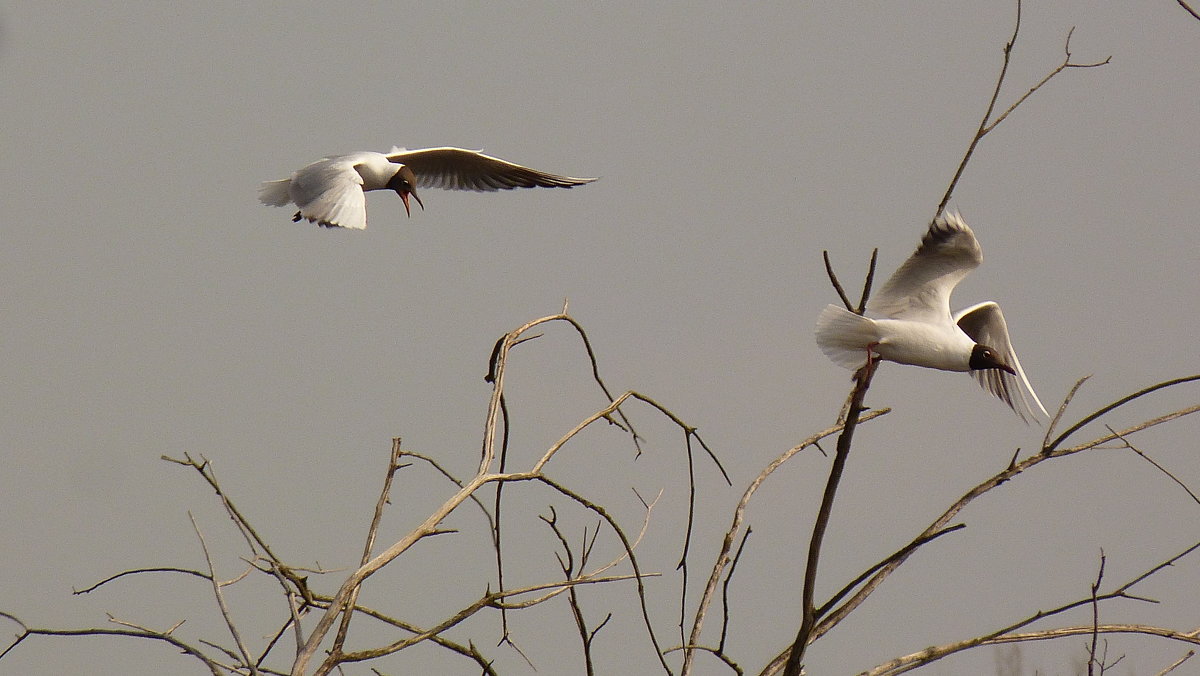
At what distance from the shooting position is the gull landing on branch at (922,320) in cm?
333

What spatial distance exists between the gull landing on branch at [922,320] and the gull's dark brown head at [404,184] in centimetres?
276

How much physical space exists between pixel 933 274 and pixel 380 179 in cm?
268

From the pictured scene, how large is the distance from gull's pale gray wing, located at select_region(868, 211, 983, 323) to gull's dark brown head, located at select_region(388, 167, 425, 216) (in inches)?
109

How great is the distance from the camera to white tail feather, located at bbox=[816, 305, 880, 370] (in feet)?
10.8

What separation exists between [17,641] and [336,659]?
0.42 metres

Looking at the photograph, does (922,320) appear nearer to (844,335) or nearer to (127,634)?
(844,335)

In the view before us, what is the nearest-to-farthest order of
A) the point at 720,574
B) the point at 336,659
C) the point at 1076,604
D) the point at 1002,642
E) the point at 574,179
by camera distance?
1. the point at 336,659
2. the point at 1076,604
3. the point at 1002,642
4. the point at 720,574
5. the point at 574,179

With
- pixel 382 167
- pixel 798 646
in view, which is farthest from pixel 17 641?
pixel 382 167

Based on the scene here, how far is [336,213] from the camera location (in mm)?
4121

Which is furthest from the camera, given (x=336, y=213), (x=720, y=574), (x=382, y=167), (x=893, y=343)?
(x=382, y=167)

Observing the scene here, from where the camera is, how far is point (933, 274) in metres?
3.55

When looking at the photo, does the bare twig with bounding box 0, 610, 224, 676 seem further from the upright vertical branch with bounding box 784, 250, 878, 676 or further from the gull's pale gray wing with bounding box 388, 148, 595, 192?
the gull's pale gray wing with bounding box 388, 148, 595, 192

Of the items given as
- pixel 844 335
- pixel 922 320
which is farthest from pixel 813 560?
pixel 922 320

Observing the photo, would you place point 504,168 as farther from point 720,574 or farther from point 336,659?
point 336,659
